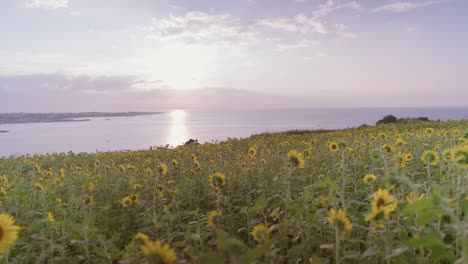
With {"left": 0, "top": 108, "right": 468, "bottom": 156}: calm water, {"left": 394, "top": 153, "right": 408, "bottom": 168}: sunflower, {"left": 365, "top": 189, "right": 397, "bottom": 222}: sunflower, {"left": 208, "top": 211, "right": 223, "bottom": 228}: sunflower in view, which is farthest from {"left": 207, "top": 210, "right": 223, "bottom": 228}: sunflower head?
{"left": 0, "top": 108, "right": 468, "bottom": 156}: calm water

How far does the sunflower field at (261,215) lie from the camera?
1.60 metres

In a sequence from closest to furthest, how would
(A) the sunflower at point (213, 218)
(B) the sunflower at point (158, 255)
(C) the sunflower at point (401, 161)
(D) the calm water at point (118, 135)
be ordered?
(B) the sunflower at point (158, 255) < (A) the sunflower at point (213, 218) < (C) the sunflower at point (401, 161) < (D) the calm water at point (118, 135)

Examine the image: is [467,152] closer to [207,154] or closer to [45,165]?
[207,154]

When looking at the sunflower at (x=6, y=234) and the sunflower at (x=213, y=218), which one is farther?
the sunflower at (x=213, y=218)

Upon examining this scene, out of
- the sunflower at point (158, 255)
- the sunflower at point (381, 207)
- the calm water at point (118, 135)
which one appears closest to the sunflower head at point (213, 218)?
the sunflower at point (381, 207)

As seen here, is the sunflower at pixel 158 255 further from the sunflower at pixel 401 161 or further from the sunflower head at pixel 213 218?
the sunflower at pixel 401 161

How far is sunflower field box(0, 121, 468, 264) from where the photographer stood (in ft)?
5.24

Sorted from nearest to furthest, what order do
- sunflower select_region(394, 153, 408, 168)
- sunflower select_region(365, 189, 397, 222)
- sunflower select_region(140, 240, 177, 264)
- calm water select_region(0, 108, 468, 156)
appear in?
sunflower select_region(140, 240, 177, 264)
sunflower select_region(365, 189, 397, 222)
sunflower select_region(394, 153, 408, 168)
calm water select_region(0, 108, 468, 156)

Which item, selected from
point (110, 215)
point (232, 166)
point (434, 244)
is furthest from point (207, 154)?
point (434, 244)

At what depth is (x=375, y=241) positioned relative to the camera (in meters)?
1.82

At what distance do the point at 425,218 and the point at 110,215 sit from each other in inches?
140

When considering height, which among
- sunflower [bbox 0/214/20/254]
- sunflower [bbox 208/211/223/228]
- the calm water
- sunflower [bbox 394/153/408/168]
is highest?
sunflower [bbox 394/153/408/168]

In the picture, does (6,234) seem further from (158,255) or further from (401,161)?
(401,161)

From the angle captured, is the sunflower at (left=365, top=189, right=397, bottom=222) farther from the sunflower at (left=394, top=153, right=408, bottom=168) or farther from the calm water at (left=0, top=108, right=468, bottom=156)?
the calm water at (left=0, top=108, right=468, bottom=156)
